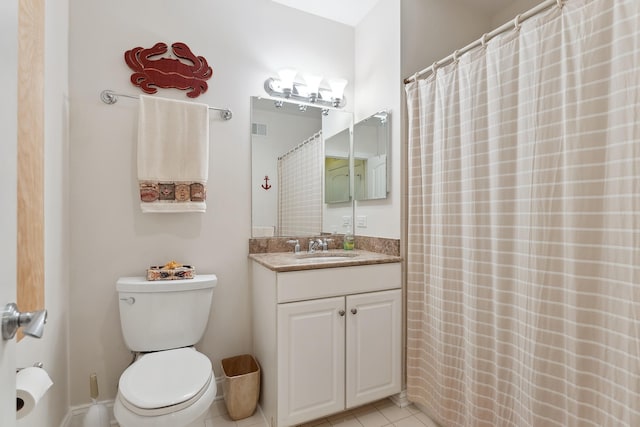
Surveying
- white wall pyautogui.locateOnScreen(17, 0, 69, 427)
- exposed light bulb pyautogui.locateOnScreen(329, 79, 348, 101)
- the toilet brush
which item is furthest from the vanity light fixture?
the toilet brush

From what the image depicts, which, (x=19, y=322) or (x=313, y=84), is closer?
(x=19, y=322)

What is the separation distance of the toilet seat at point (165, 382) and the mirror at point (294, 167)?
2.76ft

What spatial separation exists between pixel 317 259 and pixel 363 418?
0.93m

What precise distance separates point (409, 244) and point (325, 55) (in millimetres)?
1491

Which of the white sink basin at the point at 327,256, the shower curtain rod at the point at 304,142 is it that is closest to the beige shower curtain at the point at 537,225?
the white sink basin at the point at 327,256

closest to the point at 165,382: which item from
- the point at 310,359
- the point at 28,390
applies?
the point at 28,390

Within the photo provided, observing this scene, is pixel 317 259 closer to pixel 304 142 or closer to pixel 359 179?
pixel 359 179

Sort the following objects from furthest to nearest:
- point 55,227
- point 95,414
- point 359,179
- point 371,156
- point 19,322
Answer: point 359,179 → point 371,156 → point 95,414 → point 55,227 → point 19,322

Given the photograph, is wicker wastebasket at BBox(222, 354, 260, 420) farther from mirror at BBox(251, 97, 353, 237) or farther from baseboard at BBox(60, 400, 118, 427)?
mirror at BBox(251, 97, 353, 237)

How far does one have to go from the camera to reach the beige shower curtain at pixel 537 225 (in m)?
0.97

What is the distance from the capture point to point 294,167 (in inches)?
85.7

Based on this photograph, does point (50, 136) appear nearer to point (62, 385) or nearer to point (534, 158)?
point (62, 385)

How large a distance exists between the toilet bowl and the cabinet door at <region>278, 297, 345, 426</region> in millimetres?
375

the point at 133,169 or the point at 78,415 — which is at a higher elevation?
the point at 133,169
